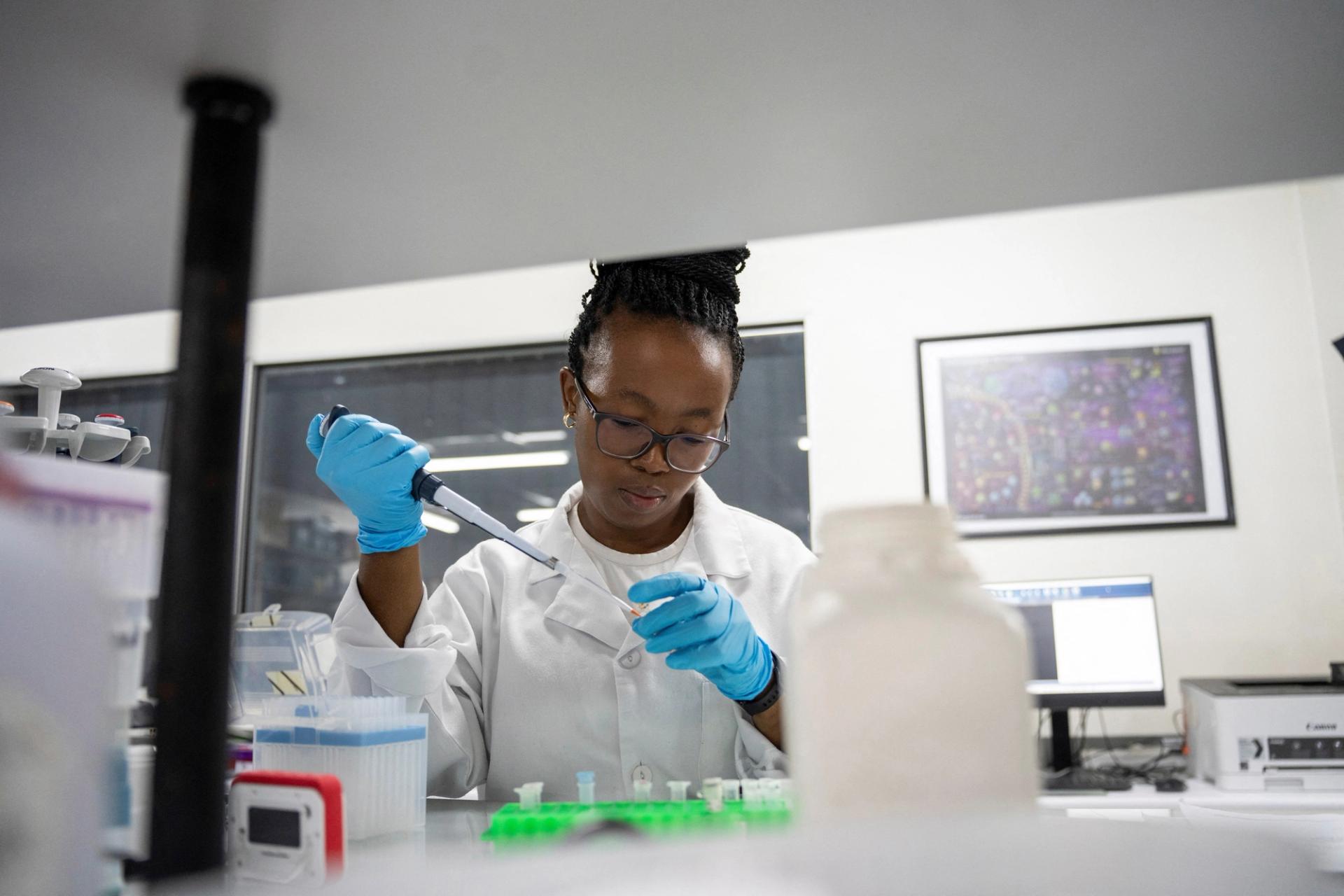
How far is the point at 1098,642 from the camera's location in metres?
2.55

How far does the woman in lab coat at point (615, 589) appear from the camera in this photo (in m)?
1.13

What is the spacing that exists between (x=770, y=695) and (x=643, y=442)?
0.37m

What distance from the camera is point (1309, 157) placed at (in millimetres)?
369

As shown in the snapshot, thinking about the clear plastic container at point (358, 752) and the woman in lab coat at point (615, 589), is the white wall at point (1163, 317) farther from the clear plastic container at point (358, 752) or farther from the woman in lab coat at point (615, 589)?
the clear plastic container at point (358, 752)

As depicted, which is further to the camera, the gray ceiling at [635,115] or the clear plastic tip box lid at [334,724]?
the clear plastic tip box lid at [334,724]

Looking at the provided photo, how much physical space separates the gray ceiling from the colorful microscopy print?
2.57m

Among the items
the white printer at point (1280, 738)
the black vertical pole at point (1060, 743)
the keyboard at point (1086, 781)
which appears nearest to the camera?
the white printer at point (1280, 738)

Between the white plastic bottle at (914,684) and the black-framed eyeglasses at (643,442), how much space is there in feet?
3.18

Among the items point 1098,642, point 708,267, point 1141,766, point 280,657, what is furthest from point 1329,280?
point 280,657

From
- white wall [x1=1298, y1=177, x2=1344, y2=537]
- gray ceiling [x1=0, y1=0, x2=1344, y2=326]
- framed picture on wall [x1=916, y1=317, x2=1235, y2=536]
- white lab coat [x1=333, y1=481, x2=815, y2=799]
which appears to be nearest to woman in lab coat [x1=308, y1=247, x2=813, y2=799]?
white lab coat [x1=333, y1=481, x2=815, y2=799]

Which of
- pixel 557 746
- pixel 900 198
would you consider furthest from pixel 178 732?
pixel 557 746

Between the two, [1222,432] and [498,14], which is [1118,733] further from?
[498,14]

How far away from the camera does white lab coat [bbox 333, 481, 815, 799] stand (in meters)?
1.23

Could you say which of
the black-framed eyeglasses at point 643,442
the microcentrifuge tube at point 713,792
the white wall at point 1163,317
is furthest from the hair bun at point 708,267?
the white wall at point 1163,317
